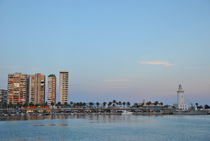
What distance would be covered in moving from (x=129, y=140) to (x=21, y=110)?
15056 cm

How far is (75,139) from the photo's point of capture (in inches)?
2191

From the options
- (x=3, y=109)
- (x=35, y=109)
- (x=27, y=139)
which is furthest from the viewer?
(x=35, y=109)

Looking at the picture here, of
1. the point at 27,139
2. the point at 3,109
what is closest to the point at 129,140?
the point at 27,139

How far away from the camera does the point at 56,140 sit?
177 feet

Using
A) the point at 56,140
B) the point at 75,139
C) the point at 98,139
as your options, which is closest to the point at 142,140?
the point at 98,139

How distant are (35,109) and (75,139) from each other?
146 m

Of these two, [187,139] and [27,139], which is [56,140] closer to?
[27,139]

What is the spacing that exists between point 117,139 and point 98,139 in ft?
12.0

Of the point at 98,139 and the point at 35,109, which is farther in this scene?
the point at 35,109

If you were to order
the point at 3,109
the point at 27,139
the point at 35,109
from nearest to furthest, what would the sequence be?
the point at 27,139, the point at 3,109, the point at 35,109

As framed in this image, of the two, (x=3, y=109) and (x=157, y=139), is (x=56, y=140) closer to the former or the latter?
(x=157, y=139)

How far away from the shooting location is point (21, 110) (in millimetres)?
192500

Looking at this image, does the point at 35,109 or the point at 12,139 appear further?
the point at 35,109

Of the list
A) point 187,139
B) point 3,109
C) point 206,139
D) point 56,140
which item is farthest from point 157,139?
point 3,109
